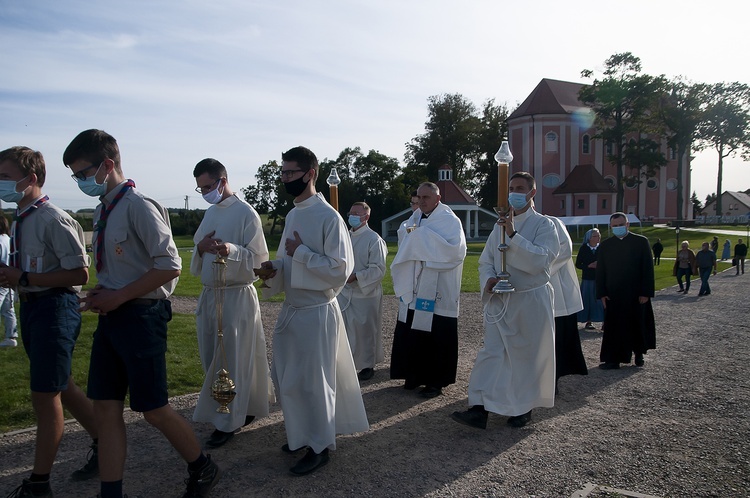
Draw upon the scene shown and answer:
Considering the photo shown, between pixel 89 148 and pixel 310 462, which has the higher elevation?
pixel 89 148

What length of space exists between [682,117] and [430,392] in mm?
66561

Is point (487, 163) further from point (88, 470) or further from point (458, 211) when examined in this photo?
point (88, 470)

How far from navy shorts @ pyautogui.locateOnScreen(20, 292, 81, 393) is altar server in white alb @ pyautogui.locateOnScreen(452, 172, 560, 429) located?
10.4ft

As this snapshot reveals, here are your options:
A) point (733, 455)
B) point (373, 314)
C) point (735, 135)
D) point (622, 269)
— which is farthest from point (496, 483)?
point (735, 135)

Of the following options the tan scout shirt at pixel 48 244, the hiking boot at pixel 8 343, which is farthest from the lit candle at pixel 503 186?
the hiking boot at pixel 8 343

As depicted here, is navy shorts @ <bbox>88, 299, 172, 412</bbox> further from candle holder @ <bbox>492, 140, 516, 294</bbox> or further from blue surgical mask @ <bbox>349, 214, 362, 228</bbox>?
blue surgical mask @ <bbox>349, 214, 362, 228</bbox>

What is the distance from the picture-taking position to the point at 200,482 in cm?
391

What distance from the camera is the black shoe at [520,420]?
18.3 feet

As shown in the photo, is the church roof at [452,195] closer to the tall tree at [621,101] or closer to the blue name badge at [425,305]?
the tall tree at [621,101]

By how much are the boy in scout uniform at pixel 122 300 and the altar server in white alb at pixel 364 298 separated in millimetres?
3916

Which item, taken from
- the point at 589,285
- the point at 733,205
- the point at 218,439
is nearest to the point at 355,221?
the point at 218,439

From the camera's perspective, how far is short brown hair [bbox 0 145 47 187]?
4098 millimetres

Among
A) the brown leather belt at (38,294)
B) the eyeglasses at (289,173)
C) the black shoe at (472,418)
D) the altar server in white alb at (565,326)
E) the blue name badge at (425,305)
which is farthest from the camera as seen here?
the altar server in white alb at (565,326)

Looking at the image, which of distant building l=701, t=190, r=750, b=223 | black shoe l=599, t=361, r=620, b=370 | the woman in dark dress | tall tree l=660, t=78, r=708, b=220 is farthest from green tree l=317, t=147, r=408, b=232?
distant building l=701, t=190, r=750, b=223
